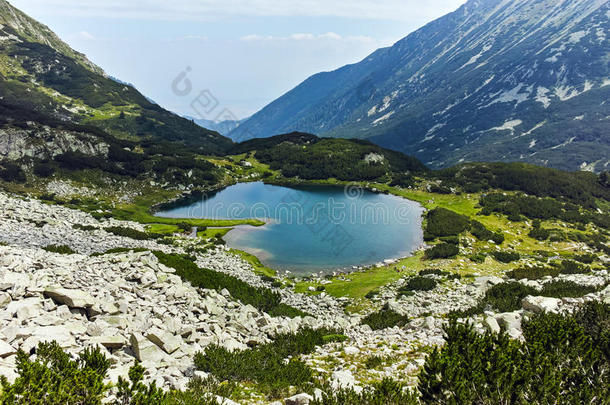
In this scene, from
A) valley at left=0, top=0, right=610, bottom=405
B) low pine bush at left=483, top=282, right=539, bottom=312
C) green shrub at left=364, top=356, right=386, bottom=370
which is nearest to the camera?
valley at left=0, top=0, right=610, bottom=405

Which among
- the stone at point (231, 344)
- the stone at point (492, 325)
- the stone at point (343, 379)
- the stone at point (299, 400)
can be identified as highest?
the stone at point (299, 400)

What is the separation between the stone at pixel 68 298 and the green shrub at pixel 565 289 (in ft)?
87.7

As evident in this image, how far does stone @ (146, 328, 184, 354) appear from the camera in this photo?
13656mm

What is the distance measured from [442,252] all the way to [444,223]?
14941mm

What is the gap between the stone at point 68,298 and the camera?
14422mm

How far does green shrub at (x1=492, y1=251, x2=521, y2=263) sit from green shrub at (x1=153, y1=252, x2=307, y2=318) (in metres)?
29.2

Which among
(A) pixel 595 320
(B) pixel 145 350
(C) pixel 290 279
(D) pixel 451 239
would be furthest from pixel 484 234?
(B) pixel 145 350

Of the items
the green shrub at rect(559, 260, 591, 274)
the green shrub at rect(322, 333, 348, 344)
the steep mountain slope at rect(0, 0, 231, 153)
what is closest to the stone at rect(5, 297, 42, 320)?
the green shrub at rect(322, 333, 348, 344)

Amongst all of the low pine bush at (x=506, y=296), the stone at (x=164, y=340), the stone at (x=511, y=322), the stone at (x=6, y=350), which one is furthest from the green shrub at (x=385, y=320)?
the stone at (x=6, y=350)

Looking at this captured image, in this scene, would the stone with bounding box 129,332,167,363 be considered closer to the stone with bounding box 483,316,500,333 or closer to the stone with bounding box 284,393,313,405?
the stone with bounding box 284,393,313,405

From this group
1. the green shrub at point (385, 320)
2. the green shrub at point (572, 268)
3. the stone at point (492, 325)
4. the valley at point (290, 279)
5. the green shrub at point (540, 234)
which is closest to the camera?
the valley at point (290, 279)

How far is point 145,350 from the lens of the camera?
506 inches

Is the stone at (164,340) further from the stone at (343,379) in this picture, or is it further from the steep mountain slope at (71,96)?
the steep mountain slope at (71,96)

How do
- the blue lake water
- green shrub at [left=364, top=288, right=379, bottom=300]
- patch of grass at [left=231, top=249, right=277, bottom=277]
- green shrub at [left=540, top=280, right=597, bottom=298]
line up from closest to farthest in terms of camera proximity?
green shrub at [left=540, top=280, right=597, bottom=298], green shrub at [left=364, top=288, right=379, bottom=300], patch of grass at [left=231, top=249, right=277, bottom=277], the blue lake water
